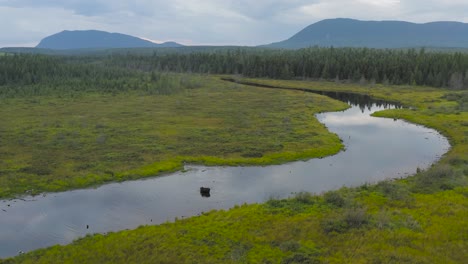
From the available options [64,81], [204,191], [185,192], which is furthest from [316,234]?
[64,81]

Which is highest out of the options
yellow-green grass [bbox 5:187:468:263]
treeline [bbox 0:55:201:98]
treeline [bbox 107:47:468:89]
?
treeline [bbox 107:47:468:89]

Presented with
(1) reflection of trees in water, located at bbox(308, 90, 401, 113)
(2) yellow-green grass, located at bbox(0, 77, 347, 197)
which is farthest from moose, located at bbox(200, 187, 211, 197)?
(1) reflection of trees in water, located at bbox(308, 90, 401, 113)

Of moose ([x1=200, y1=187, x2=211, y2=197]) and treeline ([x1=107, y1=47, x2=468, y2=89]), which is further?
treeline ([x1=107, y1=47, x2=468, y2=89])

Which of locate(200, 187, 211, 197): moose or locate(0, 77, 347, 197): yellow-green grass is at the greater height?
locate(0, 77, 347, 197): yellow-green grass

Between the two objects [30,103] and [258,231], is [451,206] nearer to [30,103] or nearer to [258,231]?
[258,231]

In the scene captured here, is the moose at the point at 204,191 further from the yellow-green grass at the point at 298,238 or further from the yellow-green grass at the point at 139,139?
the yellow-green grass at the point at 139,139

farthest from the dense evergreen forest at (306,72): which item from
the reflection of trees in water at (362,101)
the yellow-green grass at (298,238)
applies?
the yellow-green grass at (298,238)

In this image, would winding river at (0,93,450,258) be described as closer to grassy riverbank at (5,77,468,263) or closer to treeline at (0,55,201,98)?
grassy riverbank at (5,77,468,263)

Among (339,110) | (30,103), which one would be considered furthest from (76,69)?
(339,110)

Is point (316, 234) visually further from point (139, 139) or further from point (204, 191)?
point (139, 139)
